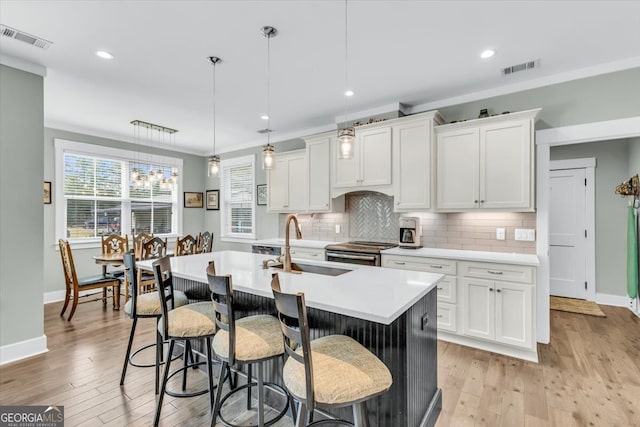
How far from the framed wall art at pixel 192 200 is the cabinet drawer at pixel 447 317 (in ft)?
18.2

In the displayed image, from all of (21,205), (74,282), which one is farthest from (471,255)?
(74,282)

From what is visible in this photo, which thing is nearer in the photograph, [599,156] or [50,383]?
[50,383]

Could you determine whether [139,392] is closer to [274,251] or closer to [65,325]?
[65,325]

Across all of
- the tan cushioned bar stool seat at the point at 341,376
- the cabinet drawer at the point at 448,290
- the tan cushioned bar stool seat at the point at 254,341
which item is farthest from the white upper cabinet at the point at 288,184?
the tan cushioned bar stool seat at the point at 341,376

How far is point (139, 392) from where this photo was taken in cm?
232

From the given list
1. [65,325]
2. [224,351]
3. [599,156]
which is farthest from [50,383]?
[599,156]

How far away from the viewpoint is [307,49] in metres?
2.68

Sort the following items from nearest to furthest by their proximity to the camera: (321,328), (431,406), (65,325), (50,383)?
(321,328)
(431,406)
(50,383)
(65,325)

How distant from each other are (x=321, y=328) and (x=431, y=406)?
3.09 feet

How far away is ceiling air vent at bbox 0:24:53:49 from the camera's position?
2393mm

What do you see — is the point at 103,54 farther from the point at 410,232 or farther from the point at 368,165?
the point at 410,232

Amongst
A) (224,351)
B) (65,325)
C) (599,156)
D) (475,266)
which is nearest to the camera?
(224,351)

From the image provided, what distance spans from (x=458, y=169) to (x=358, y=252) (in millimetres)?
1531

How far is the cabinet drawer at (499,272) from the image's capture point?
9.27ft
